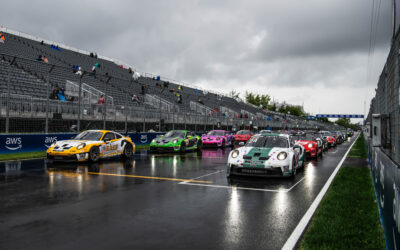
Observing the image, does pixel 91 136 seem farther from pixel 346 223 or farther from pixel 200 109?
pixel 200 109

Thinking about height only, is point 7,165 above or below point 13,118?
below

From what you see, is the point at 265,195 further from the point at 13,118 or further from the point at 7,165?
the point at 13,118

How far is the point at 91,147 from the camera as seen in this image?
487 inches

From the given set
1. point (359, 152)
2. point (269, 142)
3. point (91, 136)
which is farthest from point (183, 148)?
point (359, 152)

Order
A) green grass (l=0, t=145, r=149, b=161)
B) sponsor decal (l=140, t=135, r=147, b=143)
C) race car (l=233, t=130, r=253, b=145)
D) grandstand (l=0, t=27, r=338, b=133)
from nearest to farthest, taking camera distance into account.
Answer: green grass (l=0, t=145, r=149, b=161) < grandstand (l=0, t=27, r=338, b=133) < sponsor decal (l=140, t=135, r=147, b=143) < race car (l=233, t=130, r=253, b=145)

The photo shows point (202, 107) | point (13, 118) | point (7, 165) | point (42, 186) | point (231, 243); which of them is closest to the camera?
point (231, 243)

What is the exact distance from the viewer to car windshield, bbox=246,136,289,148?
403 inches

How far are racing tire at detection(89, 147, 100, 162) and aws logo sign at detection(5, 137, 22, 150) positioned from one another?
4573 millimetres

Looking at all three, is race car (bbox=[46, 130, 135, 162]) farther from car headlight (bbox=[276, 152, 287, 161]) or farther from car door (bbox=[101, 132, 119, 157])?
car headlight (bbox=[276, 152, 287, 161])

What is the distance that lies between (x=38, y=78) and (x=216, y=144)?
14.4m

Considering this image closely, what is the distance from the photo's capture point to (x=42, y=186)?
7.63 meters

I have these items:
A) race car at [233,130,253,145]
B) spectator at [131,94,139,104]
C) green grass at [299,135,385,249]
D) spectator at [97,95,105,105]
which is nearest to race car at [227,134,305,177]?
green grass at [299,135,385,249]

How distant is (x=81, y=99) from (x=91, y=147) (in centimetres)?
744

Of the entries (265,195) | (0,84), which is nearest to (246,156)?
(265,195)
